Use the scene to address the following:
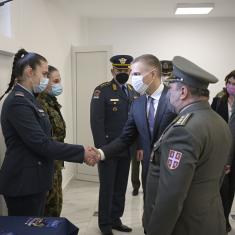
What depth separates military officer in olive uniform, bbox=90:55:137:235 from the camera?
2.88 m

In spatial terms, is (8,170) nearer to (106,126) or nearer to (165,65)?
(106,126)

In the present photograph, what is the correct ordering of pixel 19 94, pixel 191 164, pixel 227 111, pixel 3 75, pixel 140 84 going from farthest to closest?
pixel 227 111
pixel 3 75
pixel 140 84
pixel 19 94
pixel 191 164

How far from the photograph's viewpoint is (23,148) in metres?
1.95

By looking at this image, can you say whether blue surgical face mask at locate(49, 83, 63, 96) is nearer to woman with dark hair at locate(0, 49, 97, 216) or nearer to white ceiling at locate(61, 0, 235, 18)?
woman with dark hair at locate(0, 49, 97, 216)

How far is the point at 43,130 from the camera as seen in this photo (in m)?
2.08

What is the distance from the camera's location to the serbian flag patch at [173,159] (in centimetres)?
128

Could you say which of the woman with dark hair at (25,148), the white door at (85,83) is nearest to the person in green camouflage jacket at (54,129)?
the woman with dark hair at (25,148)

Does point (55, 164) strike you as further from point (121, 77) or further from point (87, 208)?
point (87, 208)

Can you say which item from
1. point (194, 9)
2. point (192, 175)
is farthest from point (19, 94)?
point (194, 9)

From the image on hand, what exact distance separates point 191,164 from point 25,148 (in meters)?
1.08

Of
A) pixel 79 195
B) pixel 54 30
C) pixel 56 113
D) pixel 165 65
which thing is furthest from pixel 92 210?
pixel 54 30

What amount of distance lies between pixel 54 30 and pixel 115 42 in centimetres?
229

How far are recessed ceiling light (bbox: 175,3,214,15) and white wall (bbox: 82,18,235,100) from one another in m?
0.63

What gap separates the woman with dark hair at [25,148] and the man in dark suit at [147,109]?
523mm
